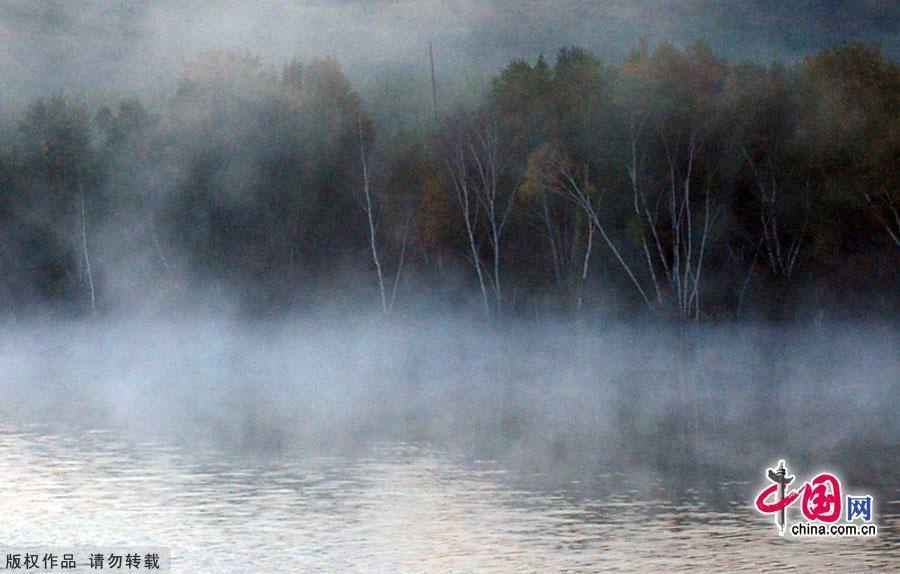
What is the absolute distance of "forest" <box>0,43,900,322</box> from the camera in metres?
48.4

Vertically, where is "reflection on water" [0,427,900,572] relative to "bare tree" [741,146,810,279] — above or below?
below

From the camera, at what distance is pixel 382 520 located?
1853 cm

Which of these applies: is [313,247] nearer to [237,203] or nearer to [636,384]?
[237,203]

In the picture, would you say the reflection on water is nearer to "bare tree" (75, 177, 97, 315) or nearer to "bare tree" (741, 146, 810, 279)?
"bare tree" (741, 146, 810, 279)

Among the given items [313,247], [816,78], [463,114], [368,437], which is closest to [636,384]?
[368,437]

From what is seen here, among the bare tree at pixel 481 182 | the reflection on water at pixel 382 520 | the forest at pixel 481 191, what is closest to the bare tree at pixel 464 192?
the bare tree at pixel 481 182

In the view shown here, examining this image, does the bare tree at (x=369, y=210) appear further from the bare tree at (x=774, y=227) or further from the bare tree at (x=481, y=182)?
the bare tree at (x=774, y=227)

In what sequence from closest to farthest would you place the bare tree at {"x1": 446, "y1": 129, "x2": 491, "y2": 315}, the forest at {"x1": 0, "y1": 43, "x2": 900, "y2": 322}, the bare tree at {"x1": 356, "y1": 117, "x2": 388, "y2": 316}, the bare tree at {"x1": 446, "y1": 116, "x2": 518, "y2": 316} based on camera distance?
the forest at {"x1": 0, "y1": 43, "x2": 900, "y2": 322}
the bare tree at {"x1": 446, "y1": 116, "x2": 518, "y2": 316}
the bare tree at {"x1": 446, "y1": 129, "x2": 491, "y2": 315}
the bare tree at {"x1": 356, "y1": 117, "x2": 388, "y2": 316}

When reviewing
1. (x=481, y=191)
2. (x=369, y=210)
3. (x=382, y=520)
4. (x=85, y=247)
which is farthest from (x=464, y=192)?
(x=382, y=520)

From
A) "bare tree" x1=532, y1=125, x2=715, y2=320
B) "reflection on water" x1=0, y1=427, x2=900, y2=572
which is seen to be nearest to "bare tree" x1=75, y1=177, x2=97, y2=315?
"bare tree" x1=532, y1=125, x2=715, y2=320

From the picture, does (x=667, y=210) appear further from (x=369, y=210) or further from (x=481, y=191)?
(x=369, y=210)

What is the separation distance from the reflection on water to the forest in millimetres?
23594

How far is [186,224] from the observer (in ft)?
230

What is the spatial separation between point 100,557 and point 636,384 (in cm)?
2559
